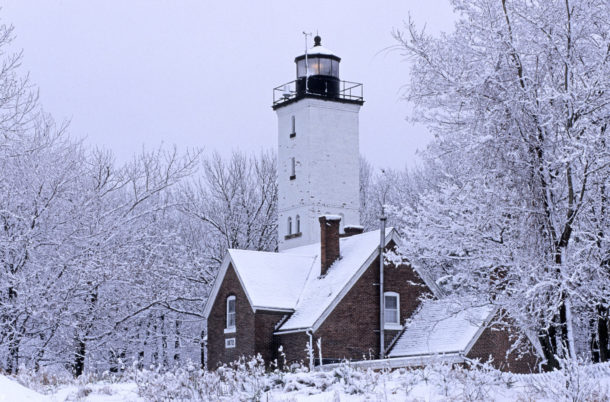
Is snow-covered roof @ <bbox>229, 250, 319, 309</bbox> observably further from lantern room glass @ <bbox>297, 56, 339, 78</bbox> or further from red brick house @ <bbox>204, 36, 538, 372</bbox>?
lantern room glass @ <bbox>297, 56, 339, 78</bbox>

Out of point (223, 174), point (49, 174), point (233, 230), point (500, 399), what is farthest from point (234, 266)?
point (500, 399)

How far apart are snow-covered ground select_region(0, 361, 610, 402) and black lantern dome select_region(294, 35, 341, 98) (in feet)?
120

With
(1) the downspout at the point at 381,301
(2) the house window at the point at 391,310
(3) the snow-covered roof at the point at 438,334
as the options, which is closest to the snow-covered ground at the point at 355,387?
(3) the snow-covered roof at the point at 438,334

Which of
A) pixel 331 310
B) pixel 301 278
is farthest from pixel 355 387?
pixel 301 278

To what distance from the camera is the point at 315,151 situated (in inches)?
1853

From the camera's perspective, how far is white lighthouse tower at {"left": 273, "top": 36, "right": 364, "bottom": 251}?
4669 centimetres

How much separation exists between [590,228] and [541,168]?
4.46 ft

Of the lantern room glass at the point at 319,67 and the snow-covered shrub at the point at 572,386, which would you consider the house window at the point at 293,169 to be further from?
the snow-covered shrub at the point at 572,386

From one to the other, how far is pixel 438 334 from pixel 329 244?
6.01m

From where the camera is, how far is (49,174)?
88.5 ft

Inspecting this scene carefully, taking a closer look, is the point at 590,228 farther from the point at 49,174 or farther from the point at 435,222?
the point at 49,174

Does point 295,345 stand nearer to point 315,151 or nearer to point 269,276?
point 269,276

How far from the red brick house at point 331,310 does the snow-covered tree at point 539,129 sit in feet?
43.8

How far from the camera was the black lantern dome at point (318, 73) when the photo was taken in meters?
48.0
